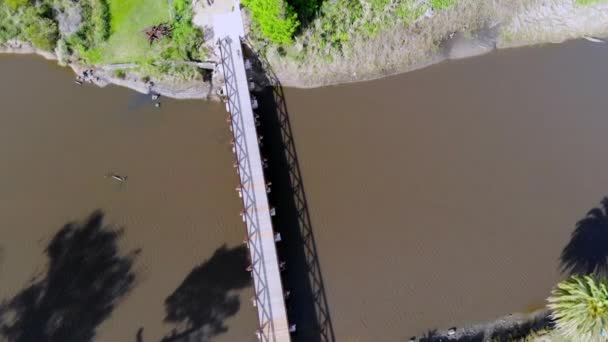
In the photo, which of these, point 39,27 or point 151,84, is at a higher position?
point 39,27

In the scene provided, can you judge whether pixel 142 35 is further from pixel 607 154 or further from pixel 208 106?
pixel 607 154

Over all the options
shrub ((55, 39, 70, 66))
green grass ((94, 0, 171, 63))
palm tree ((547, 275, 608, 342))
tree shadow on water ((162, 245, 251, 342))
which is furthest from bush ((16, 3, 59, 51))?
palm tree ((547, 275, 608, 342))

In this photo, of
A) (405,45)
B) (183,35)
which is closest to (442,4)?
(405,45)

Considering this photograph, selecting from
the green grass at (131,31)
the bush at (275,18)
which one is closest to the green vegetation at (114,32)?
the green grass at (131,31)

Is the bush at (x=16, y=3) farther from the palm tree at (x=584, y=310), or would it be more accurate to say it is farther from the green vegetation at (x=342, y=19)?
the palm tree at (x=584, y=310)

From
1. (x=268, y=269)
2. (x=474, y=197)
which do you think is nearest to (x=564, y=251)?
(x=474, y=197)

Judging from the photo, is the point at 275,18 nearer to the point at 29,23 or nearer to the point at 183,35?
the point at 183,35
